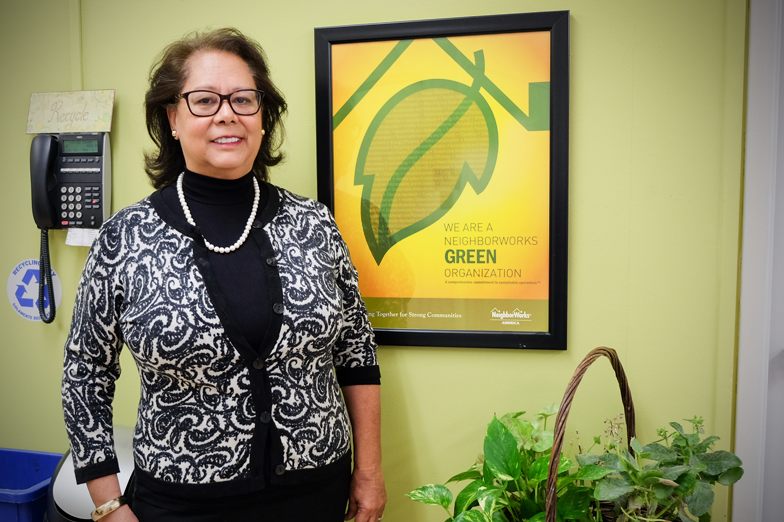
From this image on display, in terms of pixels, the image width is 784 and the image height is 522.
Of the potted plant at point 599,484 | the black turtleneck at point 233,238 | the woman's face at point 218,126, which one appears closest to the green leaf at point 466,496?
the potted plant at point 599,484

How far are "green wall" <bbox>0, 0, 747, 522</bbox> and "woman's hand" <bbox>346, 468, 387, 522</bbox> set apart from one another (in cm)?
26

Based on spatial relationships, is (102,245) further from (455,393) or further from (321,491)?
(455,393)

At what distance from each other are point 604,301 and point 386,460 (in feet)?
2.44

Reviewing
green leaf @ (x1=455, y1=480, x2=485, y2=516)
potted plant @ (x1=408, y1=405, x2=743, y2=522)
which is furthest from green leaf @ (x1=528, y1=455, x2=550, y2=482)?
green leaf @ (x1=455, y1=480, x2=485, y2=516)

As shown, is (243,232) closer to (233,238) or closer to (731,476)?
(233,238)

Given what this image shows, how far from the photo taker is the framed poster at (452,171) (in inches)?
51.3

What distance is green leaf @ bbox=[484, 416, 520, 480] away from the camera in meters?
1.04

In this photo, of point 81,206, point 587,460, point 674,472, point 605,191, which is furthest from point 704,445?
point 81,206

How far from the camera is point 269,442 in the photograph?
3.23 ft

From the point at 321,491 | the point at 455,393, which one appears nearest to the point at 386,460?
the point at 455,393

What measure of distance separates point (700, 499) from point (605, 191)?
72 centimetres

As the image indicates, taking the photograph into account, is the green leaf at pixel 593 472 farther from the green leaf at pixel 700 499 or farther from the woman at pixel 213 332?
the woman at pixel 213 332

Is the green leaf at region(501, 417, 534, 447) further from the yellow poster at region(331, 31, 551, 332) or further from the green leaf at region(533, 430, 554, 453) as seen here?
the yellow poster at region(331, 31, 551, 332)

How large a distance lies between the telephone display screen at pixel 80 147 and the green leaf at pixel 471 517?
138cm
